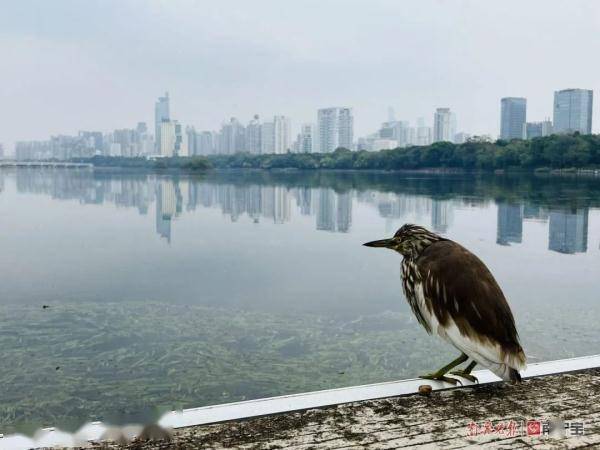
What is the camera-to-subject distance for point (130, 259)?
960cm

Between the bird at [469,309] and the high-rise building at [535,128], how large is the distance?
9915 cm

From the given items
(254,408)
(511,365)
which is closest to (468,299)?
(511,365)

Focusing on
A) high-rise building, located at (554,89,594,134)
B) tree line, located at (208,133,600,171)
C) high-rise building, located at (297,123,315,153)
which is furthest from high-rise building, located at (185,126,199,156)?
high-rise building, located at (554,89,594,134)

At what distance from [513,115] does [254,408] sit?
10495cm

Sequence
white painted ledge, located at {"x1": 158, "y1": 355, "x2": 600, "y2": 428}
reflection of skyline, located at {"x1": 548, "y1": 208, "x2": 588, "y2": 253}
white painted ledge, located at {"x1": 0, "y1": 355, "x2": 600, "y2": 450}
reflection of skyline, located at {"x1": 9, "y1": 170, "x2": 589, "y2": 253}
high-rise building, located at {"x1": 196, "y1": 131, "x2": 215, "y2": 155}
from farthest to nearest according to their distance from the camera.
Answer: high-rise building, located at {"x1": 196, "y1": 131, "x2": 215, "y2": 155} → reflection of skyline, located at {"x1": 9, "y1": 170, "x2": 589, "y2": 253} → reflection of skyline, located at {"x1": 548, "y1": 208, "x2": 588, "y2": 253} → white painted ledge, located at {"x1": 158, "y1": 355, "x2": 600, "y2": 428} → white painted ledge, located at {"x1": 0, "y1": 355, "x2": 600, "y2": 450}

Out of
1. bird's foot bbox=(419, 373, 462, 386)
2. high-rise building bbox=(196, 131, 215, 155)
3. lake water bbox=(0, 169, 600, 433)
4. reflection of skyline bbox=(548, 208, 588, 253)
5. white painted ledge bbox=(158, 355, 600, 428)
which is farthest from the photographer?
high-rise building bbox=(196, 131, 215, 155)

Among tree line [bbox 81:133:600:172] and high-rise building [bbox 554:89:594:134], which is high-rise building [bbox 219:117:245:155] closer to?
tree line [bbox 81:133:600:172]

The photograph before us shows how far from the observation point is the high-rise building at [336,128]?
11950 centimetres

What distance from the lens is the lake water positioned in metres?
4.46

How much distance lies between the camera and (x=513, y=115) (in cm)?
9944

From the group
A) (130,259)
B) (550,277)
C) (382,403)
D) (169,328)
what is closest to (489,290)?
(382,403)

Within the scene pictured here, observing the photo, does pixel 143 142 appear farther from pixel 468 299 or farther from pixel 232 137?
pixel 468 299

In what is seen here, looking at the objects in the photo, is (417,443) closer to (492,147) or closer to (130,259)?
(130,259)

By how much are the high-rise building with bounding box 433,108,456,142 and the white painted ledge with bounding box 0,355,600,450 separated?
119151 millimetres
